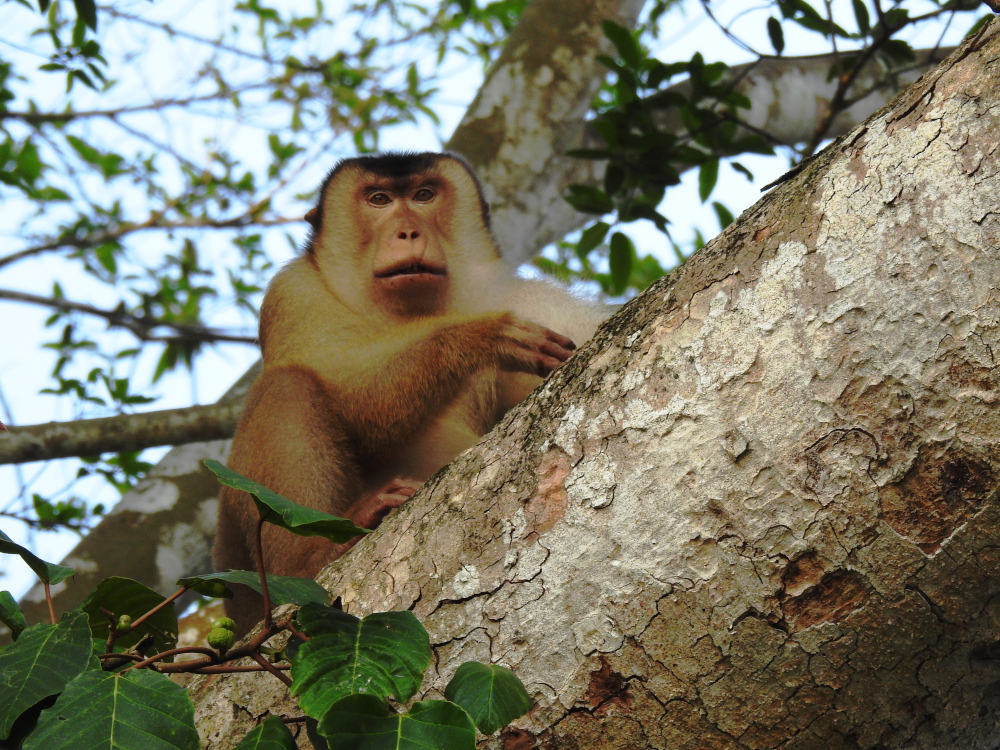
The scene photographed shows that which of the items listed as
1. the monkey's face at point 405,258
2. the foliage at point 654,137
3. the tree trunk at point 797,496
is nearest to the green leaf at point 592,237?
the foliage at point 654,137

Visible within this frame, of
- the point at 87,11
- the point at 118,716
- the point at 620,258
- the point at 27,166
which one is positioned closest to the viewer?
the point at 118,716

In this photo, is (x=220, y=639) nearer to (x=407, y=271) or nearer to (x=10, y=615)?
(x=10, y=615)

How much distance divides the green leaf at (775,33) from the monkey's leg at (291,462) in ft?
10.2

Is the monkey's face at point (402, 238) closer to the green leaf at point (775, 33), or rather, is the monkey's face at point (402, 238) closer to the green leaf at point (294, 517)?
the green leaf at point (775, 33)

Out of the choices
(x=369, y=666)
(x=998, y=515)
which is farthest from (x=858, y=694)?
(x=369, y=666)

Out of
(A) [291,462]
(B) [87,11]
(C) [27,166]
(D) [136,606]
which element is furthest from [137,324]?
(D) [136,606]

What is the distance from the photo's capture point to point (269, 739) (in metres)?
1.49

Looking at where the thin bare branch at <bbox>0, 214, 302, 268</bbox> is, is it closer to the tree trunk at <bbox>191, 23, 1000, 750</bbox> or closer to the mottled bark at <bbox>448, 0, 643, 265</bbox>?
the mottled bark at <bbox>448, 0, 643, 265</bbox>

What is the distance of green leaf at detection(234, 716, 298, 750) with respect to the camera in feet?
4.84

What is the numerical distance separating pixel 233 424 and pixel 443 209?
177cm

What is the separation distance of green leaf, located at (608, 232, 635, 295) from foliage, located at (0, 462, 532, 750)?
139 inches

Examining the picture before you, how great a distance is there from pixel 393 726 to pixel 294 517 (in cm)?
40

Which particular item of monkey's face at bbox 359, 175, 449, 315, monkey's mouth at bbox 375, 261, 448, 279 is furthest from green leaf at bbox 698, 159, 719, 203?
monkey's mouth at bbox 375, 261, 448, 279

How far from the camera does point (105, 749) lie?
133cm
